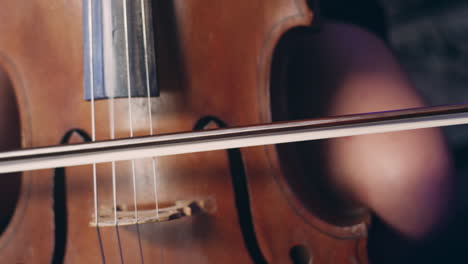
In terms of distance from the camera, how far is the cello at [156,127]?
53cm

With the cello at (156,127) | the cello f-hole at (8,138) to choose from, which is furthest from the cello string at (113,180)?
the cello f-hole at (8,138)

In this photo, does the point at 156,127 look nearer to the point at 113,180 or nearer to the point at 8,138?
the point at 113,180

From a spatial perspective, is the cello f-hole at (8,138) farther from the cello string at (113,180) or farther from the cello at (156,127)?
the cello string at (113,180)

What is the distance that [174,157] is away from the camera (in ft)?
1.79

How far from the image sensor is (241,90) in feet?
1.90

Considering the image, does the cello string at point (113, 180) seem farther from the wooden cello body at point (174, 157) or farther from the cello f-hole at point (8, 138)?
the cello f-hole at point (8, 138)

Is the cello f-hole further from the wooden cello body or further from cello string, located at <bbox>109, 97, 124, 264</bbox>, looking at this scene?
cello string, located at <bbox>109, 97, 124, 264</bbox>

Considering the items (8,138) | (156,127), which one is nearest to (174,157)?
(156,127)

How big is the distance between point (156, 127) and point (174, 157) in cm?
4

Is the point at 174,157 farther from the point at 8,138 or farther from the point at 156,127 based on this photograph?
the point at 8,138

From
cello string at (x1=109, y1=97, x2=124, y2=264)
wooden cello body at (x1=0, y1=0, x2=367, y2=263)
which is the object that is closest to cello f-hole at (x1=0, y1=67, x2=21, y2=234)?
wooden cello body at (x1=0, y1=0, x2=367, y2=263)

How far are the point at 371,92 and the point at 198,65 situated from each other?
30 centimetres

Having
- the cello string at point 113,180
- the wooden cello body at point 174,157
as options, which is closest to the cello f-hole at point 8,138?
the wooden cello body at point 174,157

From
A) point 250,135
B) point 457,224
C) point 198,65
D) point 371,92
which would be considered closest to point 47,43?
point 198,65
